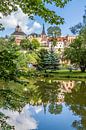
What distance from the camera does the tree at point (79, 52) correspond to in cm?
6919

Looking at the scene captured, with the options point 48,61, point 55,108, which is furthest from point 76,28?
point 55,108

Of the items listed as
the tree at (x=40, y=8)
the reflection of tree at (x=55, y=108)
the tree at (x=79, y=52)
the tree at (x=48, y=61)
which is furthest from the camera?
the tree at (x=48, y=61)

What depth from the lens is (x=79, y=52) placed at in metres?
70.1

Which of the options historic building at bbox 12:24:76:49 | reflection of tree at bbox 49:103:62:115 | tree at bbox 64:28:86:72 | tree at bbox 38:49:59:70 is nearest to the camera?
reflection of tree at bbox 49:103:62:115

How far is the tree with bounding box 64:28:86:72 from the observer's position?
227 feet

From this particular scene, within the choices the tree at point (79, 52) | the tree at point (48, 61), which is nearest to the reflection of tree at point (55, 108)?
the tree at point (79, 52)

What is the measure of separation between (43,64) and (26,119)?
189ft

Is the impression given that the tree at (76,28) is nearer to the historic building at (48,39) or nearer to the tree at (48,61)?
the tree at (48,61)

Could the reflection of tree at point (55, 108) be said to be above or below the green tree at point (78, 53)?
below

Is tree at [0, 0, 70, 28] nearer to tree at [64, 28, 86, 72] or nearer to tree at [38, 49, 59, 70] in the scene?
tree at [64, 28, 86, 72]

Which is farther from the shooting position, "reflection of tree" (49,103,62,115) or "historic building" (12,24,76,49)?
"historic building" (12,24,76,49)

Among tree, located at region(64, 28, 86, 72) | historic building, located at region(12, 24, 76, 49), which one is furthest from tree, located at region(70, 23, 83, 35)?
historic building, located at region(12, 24, 76, 49)

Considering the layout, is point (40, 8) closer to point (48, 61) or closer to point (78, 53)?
point (78, 53)

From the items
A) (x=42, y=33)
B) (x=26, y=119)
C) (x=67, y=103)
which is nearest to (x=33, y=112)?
(x=26, y=119)
